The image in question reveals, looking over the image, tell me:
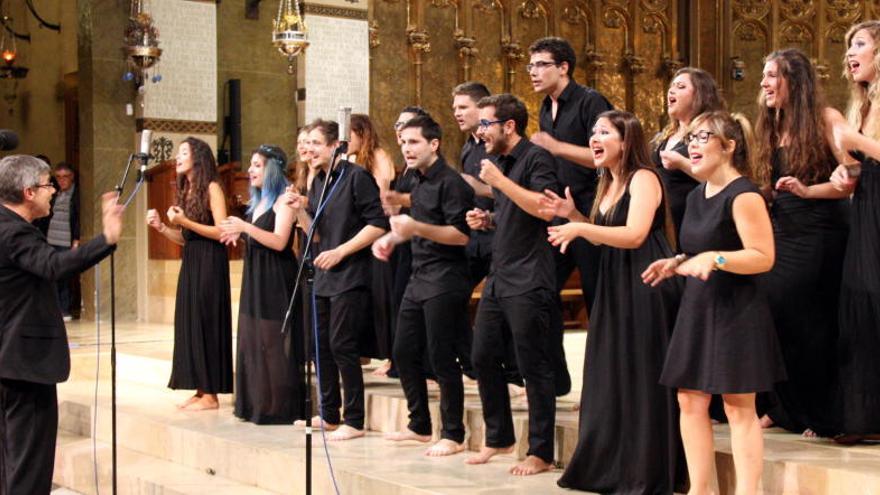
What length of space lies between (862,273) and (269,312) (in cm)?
319

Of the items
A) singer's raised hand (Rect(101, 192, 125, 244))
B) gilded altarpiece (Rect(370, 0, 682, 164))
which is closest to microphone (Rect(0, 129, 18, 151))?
singer's raised hand (Rect(101, 192, 125, 244))

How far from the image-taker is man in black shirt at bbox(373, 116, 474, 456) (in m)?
5.35

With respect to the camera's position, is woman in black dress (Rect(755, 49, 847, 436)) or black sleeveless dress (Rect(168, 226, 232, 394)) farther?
black sleeveless dress (Rect(168, 226, 232, 394))

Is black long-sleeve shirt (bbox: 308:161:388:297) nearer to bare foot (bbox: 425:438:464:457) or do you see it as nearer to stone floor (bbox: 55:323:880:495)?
stone floor (bbox: 55:323:880:495)

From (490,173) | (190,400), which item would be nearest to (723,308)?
(490,173)

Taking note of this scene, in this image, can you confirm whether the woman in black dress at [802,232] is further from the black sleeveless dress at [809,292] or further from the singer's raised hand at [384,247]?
the singer's raised hand at [384,247]

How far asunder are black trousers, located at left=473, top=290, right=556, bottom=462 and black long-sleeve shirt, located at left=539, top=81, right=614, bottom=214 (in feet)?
2.01

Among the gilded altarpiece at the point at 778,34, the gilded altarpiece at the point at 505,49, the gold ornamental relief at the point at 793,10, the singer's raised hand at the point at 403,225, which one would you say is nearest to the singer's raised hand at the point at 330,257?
the singer's raised hand at the point at 403,225

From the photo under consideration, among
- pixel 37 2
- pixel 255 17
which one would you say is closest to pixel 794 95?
pixel 255 17

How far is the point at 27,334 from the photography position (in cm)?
481

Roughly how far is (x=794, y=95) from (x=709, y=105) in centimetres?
31

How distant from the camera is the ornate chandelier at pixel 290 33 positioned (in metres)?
10.4

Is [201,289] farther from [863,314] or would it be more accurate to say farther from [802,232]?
[863,314]

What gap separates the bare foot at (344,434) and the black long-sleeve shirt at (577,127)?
161cm
